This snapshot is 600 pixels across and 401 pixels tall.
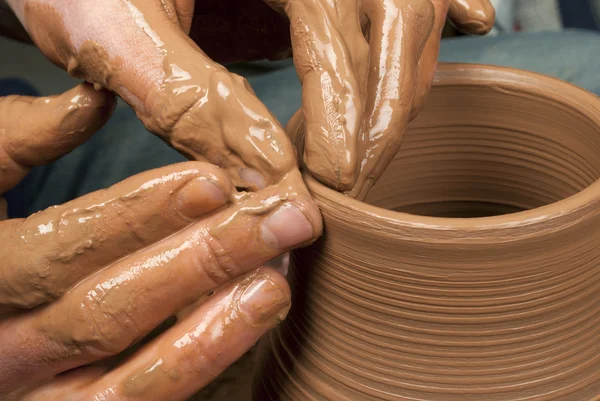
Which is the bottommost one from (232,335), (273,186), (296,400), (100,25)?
(296,400)

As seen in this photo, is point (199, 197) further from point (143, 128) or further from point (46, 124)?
point (143, 128)

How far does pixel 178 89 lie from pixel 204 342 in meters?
0.29

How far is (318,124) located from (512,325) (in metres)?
0.32

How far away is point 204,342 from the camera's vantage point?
0.87m

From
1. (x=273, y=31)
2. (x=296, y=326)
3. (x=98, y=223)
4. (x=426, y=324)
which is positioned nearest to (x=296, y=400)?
(x=296, y=326)

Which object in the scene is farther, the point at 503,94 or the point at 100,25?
the point at 503,94

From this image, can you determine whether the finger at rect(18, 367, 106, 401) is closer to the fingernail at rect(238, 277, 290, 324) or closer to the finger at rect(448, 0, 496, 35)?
the fingernail at rect(238, 277, 290, 324)

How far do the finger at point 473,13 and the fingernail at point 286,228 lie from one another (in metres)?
0.62

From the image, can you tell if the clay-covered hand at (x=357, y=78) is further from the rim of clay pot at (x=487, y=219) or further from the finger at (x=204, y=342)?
the finger at (x=204, y=342)

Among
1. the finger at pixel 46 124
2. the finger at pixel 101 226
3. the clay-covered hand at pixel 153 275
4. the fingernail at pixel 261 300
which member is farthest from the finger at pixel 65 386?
the finger at pixel 46 124

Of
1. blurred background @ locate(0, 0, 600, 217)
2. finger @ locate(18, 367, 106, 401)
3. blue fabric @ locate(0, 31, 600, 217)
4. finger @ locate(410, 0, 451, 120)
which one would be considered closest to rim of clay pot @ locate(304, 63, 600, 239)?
finger @ locate(410, 0, 451, 120)

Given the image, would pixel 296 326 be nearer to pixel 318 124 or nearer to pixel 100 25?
pixel 318 124

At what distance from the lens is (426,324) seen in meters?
0.80

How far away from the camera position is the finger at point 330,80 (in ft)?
2.86
